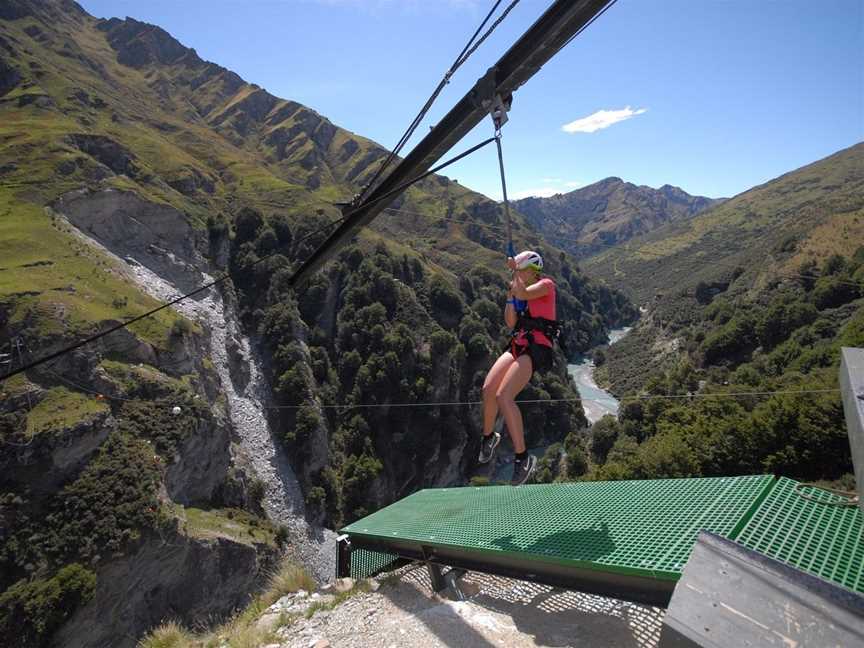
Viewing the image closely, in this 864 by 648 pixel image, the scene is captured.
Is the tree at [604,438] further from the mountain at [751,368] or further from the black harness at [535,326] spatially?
the black harness at [535,326]

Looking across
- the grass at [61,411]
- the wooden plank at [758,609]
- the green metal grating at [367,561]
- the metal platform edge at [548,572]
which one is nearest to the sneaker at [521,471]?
the metal platform edge at [548,572]

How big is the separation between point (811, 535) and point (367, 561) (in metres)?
7.00

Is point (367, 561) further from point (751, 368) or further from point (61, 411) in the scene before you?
point (751, 368)

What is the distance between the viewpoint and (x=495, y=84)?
6410mm

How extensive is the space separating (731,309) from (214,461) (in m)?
88.6

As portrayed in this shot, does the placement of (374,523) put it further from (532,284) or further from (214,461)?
(214,461)

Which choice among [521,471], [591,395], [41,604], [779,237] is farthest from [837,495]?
[779,237]

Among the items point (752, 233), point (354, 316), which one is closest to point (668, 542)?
point (354, 316)

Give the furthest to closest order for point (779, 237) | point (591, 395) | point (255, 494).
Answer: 1. point (779, 237)
2. point (591, 395)
3. point (255, 494)

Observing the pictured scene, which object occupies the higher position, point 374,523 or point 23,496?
point 374,523

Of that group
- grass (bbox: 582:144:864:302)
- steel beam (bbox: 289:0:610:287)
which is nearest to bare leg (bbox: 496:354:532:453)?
steel beam (bbox: 289:0:610:287)

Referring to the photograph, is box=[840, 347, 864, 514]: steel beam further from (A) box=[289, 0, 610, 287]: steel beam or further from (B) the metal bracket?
(B) the metal bracket

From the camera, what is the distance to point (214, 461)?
3712cm

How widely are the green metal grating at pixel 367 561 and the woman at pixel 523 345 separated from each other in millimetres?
3369
